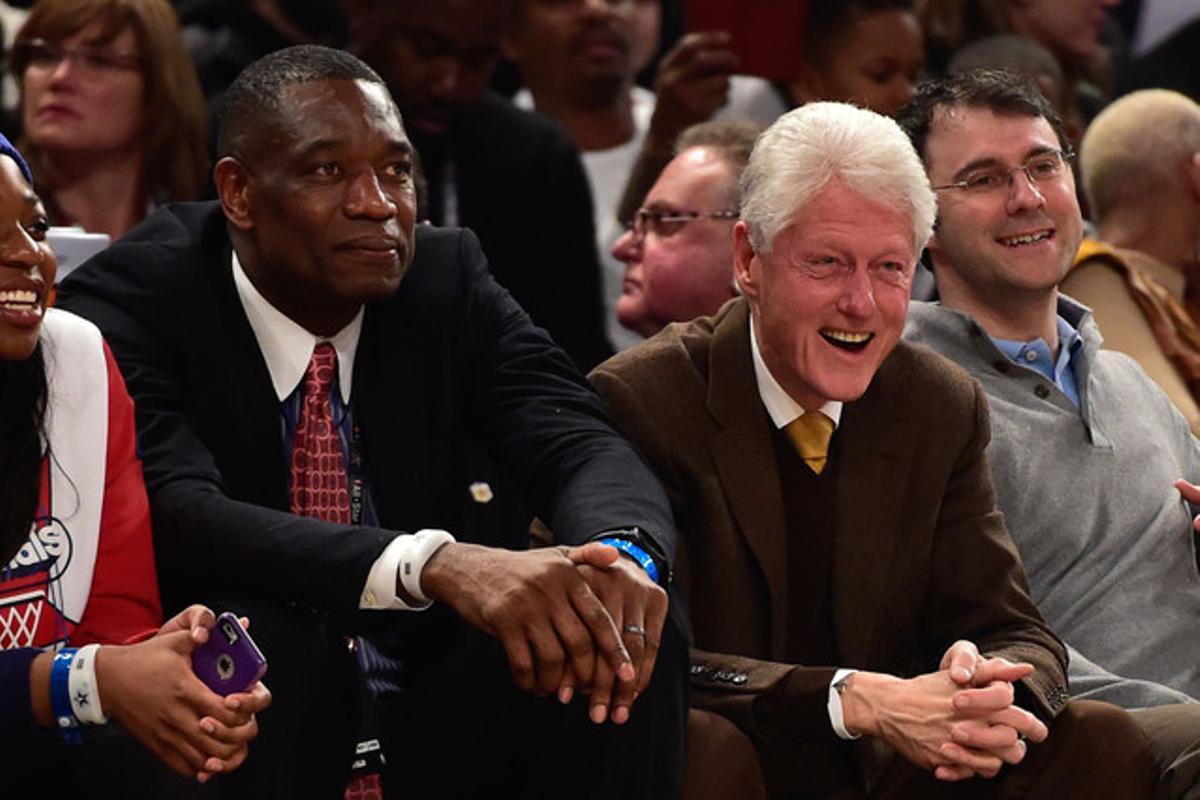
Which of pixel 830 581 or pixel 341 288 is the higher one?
pixel 341 288

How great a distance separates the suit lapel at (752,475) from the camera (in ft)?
11.0

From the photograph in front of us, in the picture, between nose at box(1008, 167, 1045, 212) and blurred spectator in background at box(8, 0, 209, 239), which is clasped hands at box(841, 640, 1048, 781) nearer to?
nose at box(1008, 167, 1045, 212)

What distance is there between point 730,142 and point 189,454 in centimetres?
167

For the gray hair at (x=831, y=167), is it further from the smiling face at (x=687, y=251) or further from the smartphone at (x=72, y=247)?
the smartphone at (x=72, y=247)

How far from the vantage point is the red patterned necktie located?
3354 millimetres

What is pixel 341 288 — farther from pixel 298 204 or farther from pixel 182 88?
pixel 182 88

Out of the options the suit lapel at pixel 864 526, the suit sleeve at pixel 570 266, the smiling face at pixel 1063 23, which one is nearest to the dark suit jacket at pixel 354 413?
the suit lapel at pixel 864 526

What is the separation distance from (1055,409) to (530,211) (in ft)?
5.27

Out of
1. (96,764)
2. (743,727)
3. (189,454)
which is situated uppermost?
(189,454)

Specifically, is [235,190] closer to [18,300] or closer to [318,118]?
[318,118]

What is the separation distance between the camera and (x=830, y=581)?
11.2ft

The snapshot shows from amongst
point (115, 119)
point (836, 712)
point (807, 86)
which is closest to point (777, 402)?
point (836, 712)

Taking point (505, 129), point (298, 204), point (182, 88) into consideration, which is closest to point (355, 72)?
point (298, 204)

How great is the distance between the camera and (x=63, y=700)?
2816 millimetres
